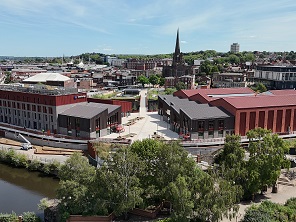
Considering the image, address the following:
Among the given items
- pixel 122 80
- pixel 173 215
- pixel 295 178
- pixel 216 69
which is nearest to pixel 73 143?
pixel 173 215

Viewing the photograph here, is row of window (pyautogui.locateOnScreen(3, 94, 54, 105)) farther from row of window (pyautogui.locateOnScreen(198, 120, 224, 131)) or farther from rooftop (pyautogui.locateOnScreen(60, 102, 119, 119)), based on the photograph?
row of window (pyautogui.locateOnScreen(198, 120, 224, 131))

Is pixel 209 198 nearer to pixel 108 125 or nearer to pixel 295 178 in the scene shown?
pixel 295 178

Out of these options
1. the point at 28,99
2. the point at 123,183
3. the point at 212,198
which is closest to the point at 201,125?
the point at 212,198

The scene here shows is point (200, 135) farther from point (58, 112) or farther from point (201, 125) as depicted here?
point (58, 112)

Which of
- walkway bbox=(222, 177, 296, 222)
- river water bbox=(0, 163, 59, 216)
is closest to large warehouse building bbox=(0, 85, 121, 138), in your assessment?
river water bbox=(0, 163, 59, 216)

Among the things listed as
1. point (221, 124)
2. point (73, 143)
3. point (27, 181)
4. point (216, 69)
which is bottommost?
point (27, 181)

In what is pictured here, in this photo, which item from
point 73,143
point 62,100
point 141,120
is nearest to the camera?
point 73,143
